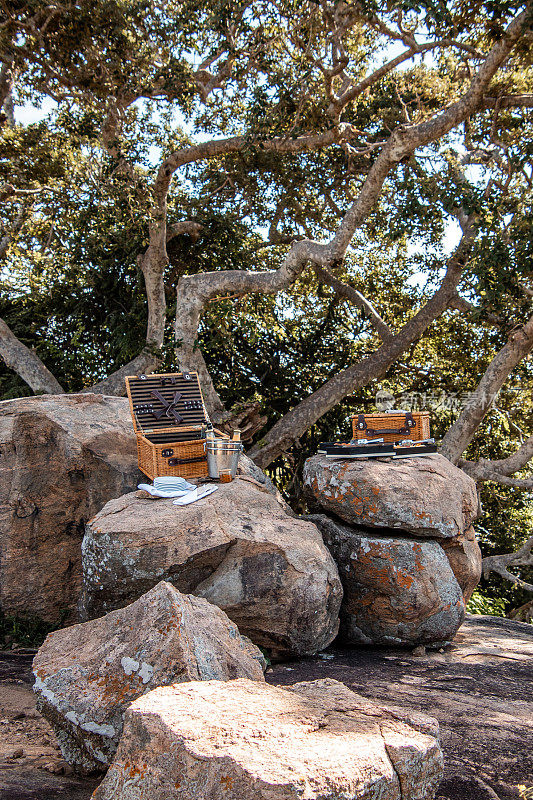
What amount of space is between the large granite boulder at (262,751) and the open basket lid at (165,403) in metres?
3.95

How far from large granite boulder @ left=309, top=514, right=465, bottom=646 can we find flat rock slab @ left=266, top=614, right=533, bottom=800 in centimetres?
16

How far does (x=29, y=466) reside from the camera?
6305 millimetres

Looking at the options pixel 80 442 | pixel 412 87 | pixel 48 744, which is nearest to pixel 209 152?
pixel 412 87

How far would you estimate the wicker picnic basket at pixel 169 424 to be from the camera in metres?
5.98

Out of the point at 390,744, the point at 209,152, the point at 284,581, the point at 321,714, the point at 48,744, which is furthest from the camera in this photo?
the point at 209,152

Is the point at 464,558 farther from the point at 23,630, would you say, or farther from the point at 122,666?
the point at 23,630

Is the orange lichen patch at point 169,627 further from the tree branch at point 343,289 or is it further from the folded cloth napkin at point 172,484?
the tree branch at point 343,289

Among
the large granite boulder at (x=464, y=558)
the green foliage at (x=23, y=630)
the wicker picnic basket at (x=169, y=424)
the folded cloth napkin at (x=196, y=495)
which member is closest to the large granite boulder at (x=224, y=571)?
the folded cloth napkin at (x=196, y=495)

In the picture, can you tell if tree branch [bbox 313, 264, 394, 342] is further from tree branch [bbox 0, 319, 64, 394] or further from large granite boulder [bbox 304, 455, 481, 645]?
large granite boulder [bbox 304, 455, 481, 645]

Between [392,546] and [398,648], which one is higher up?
[392,546]

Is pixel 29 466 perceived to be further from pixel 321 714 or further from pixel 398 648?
pixel 321 714

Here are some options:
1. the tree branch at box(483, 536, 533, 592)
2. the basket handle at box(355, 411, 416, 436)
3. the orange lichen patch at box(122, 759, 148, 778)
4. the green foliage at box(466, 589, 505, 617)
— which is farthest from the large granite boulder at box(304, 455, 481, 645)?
the tree branch at box(483, 536, 533, 592)

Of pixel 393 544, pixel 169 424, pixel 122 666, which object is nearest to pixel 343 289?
pixel 169 424

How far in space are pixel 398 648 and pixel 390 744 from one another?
10.1ft
